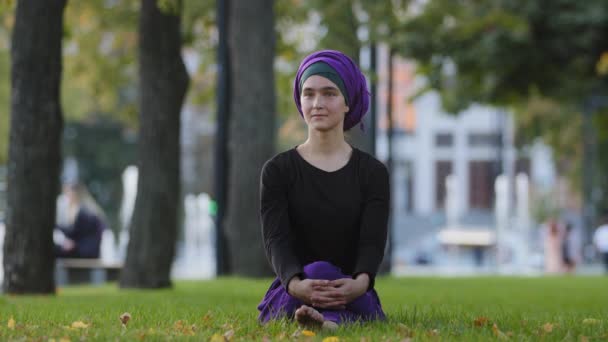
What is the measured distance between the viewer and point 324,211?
20.7 ft

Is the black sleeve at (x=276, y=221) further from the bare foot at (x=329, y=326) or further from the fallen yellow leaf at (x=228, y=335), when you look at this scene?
the fallen yellow leaf at (x=228, y=335)

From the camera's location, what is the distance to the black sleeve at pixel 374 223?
20.4 feet

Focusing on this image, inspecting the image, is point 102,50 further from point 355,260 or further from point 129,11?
point 355,260

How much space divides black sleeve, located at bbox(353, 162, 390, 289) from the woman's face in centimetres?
34

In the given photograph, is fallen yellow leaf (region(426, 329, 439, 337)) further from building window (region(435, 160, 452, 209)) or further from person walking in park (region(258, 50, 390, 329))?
building window (region(435, 160, 452, 209))

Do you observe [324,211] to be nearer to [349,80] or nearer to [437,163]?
[349,80]

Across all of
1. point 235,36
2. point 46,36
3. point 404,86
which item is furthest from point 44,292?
point 404,86

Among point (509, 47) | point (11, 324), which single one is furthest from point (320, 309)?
point (509, 47)

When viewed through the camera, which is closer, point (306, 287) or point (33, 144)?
point (306, 287)

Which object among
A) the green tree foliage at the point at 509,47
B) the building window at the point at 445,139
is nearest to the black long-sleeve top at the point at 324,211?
the green tree foliage at the point at 509,47

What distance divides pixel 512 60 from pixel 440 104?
392cm

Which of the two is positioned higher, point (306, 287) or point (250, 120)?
point (250, 120)

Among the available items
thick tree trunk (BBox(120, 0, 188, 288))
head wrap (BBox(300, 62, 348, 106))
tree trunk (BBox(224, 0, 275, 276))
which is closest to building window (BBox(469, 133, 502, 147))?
tree trunk (BBox(224, 0, 275, 276))

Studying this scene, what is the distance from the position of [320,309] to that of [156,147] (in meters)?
8.84
